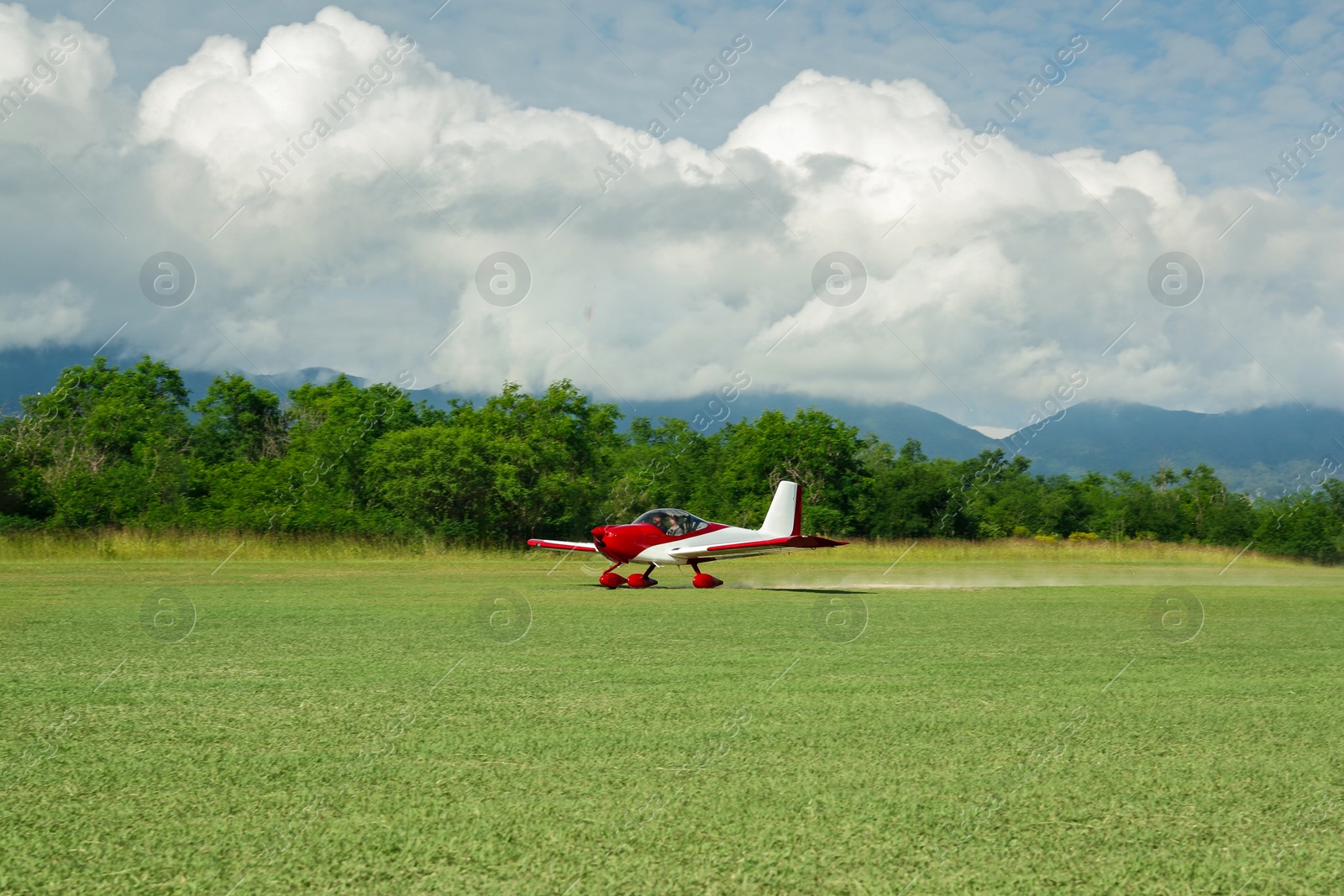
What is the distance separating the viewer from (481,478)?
39.1 metres

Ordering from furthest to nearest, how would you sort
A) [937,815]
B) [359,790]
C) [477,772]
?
[477,772] < [359,790] < [937,815]

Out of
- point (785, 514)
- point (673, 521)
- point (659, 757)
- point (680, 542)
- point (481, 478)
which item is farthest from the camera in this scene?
point (481, 478)

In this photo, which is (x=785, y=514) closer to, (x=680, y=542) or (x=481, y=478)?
(x=680, y=542)

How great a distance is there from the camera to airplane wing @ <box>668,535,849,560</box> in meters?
21.2

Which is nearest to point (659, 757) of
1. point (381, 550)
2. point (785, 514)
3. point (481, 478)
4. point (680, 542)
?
point (680, 542)

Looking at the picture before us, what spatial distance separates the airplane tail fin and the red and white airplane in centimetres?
2

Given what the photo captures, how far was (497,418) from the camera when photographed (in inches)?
1751

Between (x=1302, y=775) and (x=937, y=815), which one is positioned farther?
(x=1302, y=775)

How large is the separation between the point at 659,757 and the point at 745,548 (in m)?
16.1

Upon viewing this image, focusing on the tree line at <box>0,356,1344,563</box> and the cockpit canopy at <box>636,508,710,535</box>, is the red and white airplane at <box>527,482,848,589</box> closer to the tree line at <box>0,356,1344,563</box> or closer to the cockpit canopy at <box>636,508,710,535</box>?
the cockpit canopy at <box>636,508,710,535</box>

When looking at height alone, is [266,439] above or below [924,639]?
above

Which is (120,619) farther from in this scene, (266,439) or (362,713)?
(266,439)

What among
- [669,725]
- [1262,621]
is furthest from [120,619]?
[1262,621]

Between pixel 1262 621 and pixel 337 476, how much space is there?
37.1m
